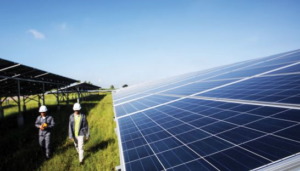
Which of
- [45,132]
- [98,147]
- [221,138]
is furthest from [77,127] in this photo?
[221,138]

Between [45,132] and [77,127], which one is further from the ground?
[77,127]

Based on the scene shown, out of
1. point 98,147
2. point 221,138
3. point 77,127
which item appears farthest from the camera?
point 98,147

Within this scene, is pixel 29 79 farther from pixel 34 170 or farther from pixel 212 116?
pixel 212 116

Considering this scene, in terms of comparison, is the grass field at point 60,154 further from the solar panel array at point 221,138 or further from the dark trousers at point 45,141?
the solar panel array at point 221,138

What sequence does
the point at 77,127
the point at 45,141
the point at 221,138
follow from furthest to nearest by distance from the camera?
the point at 45,141, the point at 77,127, the point at 221,138

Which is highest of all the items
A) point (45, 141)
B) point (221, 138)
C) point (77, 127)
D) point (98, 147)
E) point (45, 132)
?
point (221, 138)

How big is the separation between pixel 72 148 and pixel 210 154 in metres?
7.72

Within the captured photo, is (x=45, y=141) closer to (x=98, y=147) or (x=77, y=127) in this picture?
(x=77, y=127)

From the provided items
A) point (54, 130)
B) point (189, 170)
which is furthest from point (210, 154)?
point (54, 130)

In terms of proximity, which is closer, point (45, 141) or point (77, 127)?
point (77, 127)

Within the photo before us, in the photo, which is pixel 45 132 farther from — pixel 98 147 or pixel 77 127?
pixel 98 147

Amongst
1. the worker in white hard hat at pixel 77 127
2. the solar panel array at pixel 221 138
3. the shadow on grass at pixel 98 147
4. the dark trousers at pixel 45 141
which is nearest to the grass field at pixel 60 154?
the shadow on grass at pixel 98 147

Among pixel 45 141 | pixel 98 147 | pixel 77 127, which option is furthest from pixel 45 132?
pixel 98 147

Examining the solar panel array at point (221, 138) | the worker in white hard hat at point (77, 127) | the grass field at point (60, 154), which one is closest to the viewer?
the solar panel array at point (221, 138)
